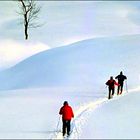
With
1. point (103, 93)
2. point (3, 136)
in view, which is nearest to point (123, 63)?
point (103, 93)

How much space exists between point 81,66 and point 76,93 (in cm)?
1048

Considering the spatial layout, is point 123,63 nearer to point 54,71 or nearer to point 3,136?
point 54,71

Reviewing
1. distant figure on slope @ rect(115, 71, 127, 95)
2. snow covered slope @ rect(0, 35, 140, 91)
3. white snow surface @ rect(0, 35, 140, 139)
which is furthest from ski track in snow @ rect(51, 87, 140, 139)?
snow covered slope @ rect(0, 35, 140, 91)

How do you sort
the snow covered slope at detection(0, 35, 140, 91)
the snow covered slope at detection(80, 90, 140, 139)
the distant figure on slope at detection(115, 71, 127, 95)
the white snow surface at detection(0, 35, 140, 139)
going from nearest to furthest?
the snow covered slope at detection(80, 90, 140, 139)
the white snow surface at detection(0, 35, 140, 139)
the distant figure on slope at detection(115, 71, 127, 95)
the snow covered slope at detection(0, 35, 140, 91)

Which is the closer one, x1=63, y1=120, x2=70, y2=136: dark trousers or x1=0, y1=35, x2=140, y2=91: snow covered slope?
x1=63, y1=120, x2=70, y2=136: dark trousers

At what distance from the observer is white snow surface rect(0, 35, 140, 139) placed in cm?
2286

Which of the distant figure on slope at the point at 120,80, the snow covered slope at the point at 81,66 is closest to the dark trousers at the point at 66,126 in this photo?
the distant figure on slope at the point at 120,80

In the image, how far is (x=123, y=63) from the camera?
144 feet

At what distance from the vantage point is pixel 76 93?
33.9 metres

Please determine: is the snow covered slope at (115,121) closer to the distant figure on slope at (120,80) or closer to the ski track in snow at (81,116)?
the ski track in snow at (81,116)

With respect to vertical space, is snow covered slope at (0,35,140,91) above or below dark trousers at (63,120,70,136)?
above

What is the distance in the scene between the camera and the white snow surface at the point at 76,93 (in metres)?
22.9

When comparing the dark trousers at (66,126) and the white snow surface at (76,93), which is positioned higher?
the white snow surface at (76,93)

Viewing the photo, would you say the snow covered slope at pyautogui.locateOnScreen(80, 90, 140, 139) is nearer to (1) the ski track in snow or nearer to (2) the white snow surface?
(2) the white snow surface
